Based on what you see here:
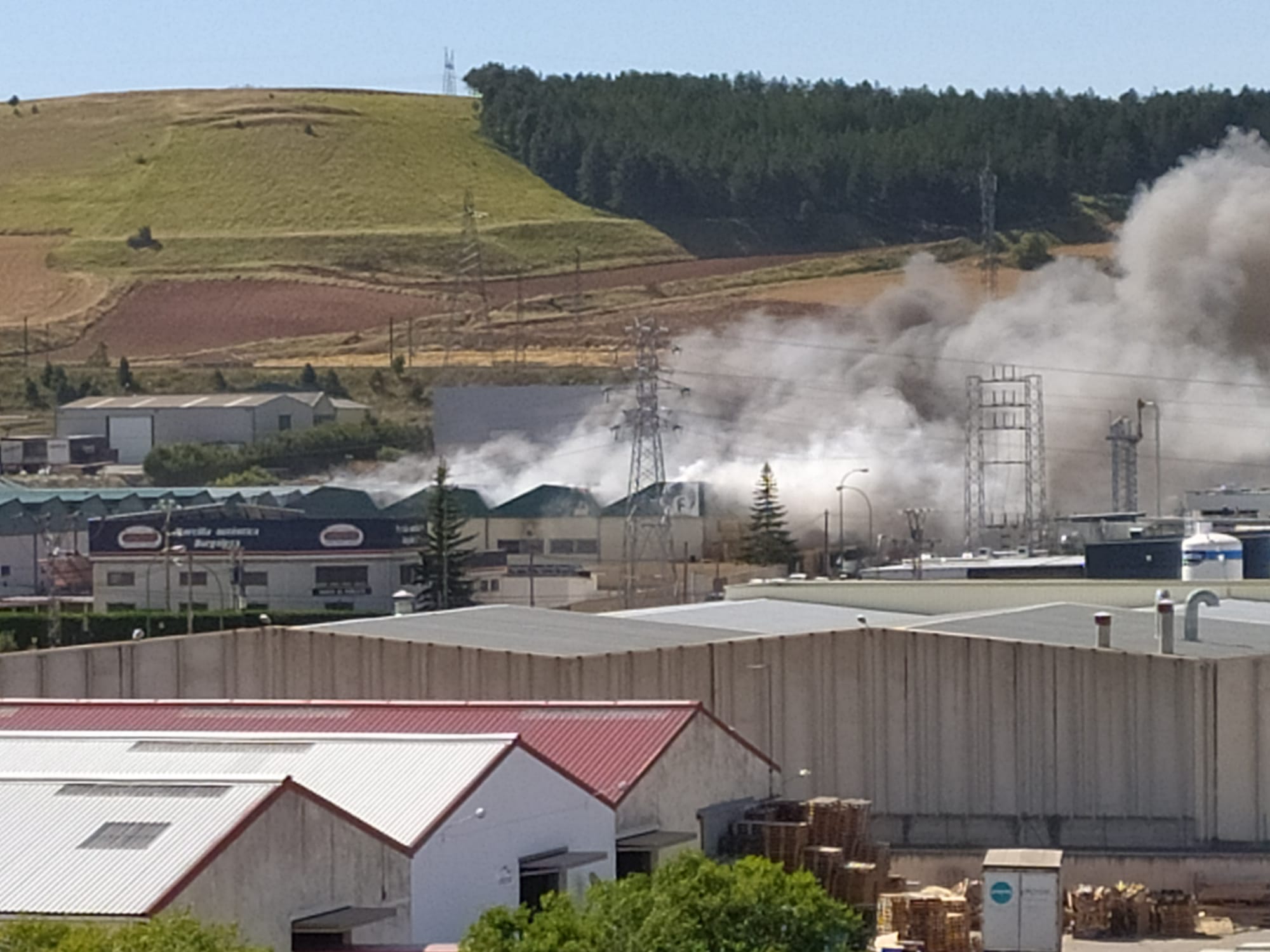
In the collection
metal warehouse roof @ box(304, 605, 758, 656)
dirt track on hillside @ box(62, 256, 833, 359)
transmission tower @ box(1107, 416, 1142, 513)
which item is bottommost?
metal warehouse roof @ box(304, 605, 758, 656)

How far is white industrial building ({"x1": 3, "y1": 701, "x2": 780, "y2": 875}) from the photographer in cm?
2720

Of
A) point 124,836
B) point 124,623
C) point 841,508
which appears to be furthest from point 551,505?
point 124,836

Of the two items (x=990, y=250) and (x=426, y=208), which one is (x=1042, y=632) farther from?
(x=426, y=208)

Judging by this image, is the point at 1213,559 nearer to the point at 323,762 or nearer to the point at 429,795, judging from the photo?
the point at 323,762

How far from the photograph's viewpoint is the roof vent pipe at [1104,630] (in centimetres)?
3494

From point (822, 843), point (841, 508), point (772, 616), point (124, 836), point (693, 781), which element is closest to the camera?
point (124, 836)

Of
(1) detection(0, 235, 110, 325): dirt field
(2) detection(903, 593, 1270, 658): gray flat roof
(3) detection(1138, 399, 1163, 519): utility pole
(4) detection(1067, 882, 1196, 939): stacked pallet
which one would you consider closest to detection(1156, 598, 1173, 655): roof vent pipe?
(2) detection(903, 593, 1270, 658): gray flat roof

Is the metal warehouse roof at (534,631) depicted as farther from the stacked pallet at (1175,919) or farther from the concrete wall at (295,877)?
the concrete wall at (295,877)

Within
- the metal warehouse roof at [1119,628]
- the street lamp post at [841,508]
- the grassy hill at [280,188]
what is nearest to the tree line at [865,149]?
the grassy hill at [280,188]

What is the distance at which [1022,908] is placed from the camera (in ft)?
93.0

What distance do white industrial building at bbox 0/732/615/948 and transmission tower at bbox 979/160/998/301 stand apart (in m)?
89.5

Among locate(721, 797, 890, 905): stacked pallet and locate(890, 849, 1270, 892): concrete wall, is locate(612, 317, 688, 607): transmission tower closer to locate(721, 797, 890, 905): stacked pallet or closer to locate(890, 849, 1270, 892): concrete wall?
locate(890, 849, 1270, 892): concrete wall

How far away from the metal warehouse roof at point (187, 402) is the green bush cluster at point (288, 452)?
1.94 metres

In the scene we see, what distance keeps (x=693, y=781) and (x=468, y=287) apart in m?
103
